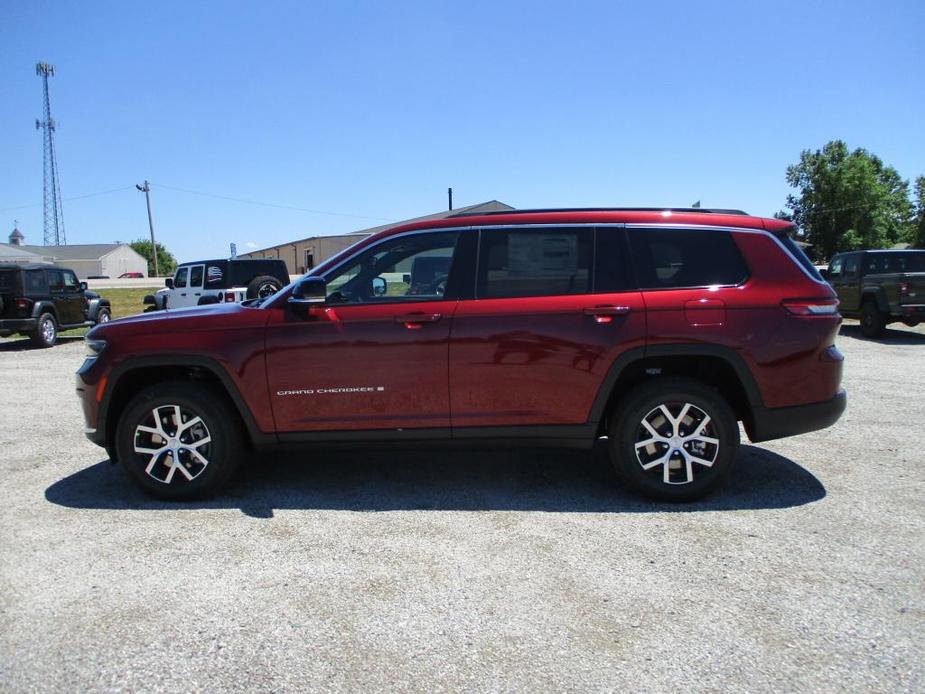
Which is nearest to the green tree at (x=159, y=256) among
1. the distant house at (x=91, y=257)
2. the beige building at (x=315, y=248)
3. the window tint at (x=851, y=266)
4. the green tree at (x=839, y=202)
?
the distant house at (x=91, y=257)

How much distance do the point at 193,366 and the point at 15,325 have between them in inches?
484

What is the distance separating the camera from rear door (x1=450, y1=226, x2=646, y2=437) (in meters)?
4.14

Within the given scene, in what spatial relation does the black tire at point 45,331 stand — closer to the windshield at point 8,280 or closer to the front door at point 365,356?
the windshield at point 8,280

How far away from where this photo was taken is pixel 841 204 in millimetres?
58219

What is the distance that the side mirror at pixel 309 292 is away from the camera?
13.7 feet

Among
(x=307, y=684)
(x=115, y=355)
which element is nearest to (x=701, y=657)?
(x=307, y=684)

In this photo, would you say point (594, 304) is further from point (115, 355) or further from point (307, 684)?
point (115, 355)

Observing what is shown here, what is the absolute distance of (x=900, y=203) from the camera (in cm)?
6869

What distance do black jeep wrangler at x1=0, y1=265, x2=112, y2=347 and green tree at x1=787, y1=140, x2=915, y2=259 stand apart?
5780 cm

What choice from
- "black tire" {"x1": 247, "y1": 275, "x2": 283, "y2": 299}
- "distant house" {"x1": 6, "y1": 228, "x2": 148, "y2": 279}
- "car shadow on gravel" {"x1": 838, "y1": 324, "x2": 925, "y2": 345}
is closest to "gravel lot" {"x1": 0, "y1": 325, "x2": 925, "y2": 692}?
"black tire" {"x1": 247, "y1": 275, "x2": 283, "y2": 299}

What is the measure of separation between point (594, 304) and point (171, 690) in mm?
3041

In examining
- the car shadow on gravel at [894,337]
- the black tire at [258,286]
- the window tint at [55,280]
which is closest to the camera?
the black tire at [258,286]

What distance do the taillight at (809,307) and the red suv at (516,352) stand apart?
1 centimetres

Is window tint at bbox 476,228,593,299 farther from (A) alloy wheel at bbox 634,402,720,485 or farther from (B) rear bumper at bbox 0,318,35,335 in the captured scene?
(B) rear bumper at bbox 0,318,35,335
